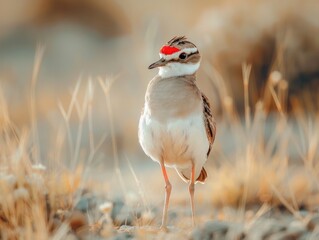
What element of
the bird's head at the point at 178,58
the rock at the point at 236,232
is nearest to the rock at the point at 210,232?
the rock at the point at 236,232

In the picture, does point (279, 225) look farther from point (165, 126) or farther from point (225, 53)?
point (225, 53)

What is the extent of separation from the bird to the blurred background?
12.6 ft

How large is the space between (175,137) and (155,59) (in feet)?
23.5

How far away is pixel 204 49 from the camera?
42.4 ft

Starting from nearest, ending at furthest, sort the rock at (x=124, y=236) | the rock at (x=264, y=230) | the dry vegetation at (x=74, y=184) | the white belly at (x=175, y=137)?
1. the rock at (x=264, y=230)
2. the rock at (x=124, y=236)
3. the dry vegetation at (x=74, y=184)
4. the white belly at (x=175, y=137)

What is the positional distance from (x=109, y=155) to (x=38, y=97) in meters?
2.59

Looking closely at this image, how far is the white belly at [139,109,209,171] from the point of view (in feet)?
19.9

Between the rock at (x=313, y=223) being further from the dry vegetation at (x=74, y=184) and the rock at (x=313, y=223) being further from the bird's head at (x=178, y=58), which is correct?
the bird's head at (x=178, y=58)

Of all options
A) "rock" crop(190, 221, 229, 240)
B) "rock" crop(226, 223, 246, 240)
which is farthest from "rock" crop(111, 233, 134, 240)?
"rock" crop(226, 223, 246, 240)

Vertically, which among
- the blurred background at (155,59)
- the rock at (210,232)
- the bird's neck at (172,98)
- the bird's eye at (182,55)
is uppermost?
the bird's eye at (182,55)

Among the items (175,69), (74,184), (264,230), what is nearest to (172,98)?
(175,69)

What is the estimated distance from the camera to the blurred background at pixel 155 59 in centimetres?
1233

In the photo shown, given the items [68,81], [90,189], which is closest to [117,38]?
[68,81]

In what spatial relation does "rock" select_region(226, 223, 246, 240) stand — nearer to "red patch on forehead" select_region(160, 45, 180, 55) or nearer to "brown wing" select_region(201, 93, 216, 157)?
"brown wing" select_region(201, 93, 216, 157)
